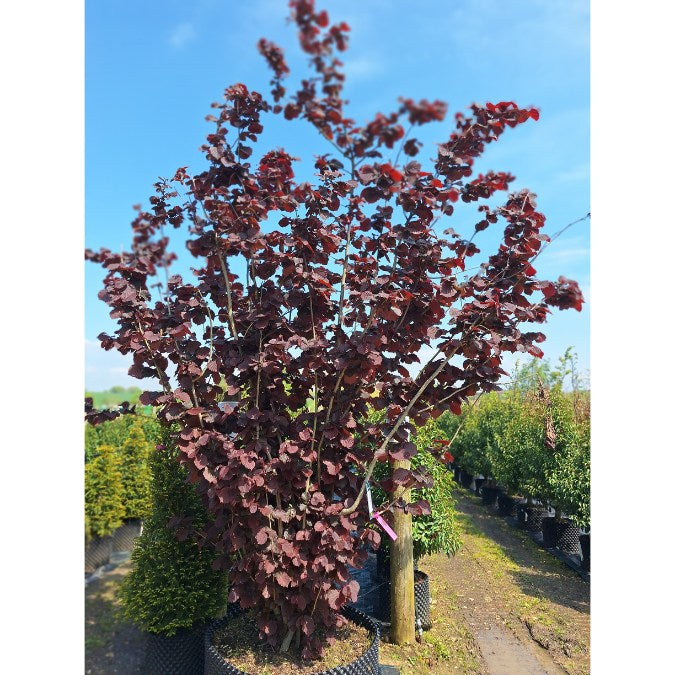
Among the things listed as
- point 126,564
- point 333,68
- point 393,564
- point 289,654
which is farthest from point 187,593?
point 126,564

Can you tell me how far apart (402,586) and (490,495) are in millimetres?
4750

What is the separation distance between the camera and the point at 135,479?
535cm

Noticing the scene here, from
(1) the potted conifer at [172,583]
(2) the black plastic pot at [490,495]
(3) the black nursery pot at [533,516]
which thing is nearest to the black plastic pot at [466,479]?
(2) the black plastic pot at [490,495]

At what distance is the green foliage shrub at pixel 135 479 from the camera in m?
5.25

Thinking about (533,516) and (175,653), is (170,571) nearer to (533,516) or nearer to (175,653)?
(175,653)

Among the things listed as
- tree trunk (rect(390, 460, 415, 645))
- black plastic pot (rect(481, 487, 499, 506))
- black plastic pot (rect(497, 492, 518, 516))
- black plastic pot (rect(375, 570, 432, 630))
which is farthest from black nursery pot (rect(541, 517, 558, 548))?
tree trunk (rect(390, 460, 415, 645))

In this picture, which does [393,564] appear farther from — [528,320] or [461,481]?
[461,481]

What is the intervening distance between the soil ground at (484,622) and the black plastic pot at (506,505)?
1.50 meters

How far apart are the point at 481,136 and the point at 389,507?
4.71ft

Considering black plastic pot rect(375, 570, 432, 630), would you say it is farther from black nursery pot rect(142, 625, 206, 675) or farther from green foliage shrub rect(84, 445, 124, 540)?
green foliage shrub rect(84, 445, 124, 540)

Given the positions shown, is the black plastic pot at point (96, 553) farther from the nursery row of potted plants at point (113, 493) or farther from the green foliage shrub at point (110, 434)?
the green foliage shrub at point (110, 434)

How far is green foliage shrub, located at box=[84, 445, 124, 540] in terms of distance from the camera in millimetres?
4695

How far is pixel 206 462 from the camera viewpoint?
6.28ft

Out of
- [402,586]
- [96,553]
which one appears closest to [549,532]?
[402,586]
